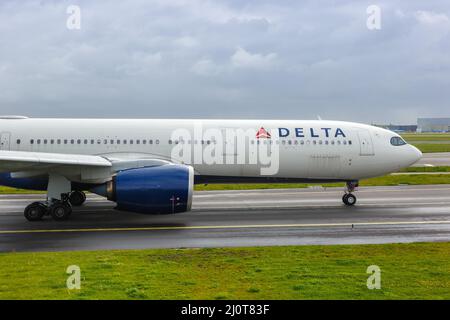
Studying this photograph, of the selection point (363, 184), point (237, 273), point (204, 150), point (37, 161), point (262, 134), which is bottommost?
point (237, 273)

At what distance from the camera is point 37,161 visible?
15.8 meters

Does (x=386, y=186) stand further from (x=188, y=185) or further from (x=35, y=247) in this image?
(x=35, y=247)

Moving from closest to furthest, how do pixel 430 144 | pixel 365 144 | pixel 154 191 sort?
1. pixel 154 191
2. pixel 365 144
3. pixel 430 144

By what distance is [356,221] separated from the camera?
17.3 metres

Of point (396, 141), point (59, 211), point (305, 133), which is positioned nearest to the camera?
point (59, 211)

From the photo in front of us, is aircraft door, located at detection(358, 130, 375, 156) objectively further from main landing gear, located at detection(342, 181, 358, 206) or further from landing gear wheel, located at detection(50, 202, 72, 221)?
landing gear wheel, located at detection(50, 202, 72, 221)

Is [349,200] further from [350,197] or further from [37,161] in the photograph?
[37,161]

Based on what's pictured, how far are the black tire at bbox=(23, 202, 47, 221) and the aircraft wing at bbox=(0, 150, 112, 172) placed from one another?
155 centimetres

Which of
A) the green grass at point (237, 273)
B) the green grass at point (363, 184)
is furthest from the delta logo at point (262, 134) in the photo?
the green grass at point (363, 184)

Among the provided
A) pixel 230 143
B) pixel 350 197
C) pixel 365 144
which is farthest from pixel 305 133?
pixel 350 197

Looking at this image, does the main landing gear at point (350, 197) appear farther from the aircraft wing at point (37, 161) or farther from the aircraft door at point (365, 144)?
the aircraft wing at point (37, 161)

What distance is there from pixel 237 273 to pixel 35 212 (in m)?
10.4

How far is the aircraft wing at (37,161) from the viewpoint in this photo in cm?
1574

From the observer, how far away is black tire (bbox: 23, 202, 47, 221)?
17.6 meters
